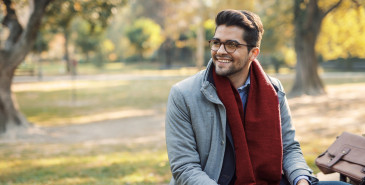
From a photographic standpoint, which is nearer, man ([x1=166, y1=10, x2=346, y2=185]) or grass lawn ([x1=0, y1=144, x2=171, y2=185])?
man ([x1=166, y1=10, x2=346, y2=185])

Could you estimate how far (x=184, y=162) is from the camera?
6.85 feet

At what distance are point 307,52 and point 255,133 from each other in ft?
52.1

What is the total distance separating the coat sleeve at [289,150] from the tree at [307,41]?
13822mm

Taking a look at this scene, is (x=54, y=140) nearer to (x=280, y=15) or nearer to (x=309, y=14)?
(x=309, y=14)

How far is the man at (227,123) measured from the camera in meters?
2.10

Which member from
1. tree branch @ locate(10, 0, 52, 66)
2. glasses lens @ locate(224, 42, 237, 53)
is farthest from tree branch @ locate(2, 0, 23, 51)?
glasses lens @ locate(224, 42, 237, 53)

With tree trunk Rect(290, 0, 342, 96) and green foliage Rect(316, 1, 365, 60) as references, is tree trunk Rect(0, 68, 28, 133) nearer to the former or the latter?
tree trunk Rect(290, 0, 342, 96)

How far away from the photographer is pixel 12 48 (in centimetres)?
926

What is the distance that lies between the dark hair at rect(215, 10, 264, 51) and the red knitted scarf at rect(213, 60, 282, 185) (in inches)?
11.2

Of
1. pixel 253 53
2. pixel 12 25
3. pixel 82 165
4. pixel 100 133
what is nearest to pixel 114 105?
pixel 100 133

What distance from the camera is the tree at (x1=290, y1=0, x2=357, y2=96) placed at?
15.3m

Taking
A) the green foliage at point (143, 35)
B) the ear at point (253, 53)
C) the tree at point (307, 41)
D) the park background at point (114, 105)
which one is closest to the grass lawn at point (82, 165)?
the park background at point (114, 105)

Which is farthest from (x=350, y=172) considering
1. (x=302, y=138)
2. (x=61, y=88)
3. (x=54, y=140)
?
(x=61, y=88)

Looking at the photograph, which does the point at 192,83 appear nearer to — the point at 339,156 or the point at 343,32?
the point at 339,156
